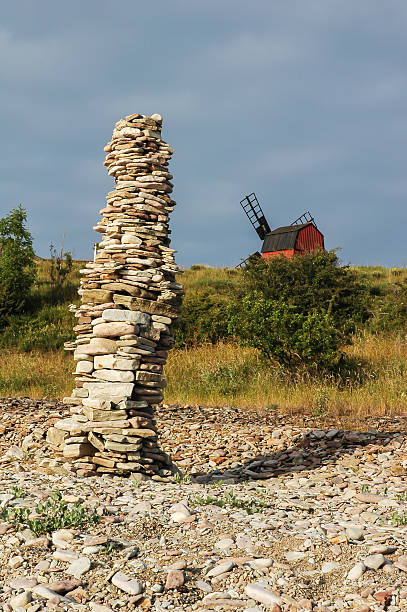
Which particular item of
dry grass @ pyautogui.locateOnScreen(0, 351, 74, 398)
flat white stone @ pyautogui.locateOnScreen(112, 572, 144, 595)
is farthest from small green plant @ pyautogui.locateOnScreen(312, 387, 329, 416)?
flat white stone @ pyautogui.locateOnScreen(112, 572, 144, 595)

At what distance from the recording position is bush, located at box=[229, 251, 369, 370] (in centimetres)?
1492

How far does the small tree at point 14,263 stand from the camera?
27.6 metres

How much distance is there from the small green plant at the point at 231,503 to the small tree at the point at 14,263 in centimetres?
2282

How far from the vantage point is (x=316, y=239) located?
3788 centimetres

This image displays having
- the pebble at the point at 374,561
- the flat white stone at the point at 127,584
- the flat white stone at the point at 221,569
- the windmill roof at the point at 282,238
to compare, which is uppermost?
the windmill roof at the point at 282,238

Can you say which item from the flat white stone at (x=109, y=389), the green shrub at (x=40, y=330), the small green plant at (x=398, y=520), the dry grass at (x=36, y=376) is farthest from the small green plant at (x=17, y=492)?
the green shrub at (x=40, y=330)

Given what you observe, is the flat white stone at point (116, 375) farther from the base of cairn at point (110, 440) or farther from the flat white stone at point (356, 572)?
the flat white stone at point (356, 572)

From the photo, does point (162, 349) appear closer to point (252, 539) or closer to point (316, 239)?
point (252, 539)

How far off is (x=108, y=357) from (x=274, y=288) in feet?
47.2

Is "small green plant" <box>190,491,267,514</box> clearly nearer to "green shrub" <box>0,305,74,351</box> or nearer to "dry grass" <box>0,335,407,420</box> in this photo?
"dry grass" <box>0,335,407,420</box>

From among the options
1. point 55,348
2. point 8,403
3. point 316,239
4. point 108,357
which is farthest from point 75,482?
point 316,239

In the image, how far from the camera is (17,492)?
5.56m

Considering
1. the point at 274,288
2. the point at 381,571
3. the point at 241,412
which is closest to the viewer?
the point at 381,571

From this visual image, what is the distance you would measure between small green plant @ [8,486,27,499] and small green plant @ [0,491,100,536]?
42cm
